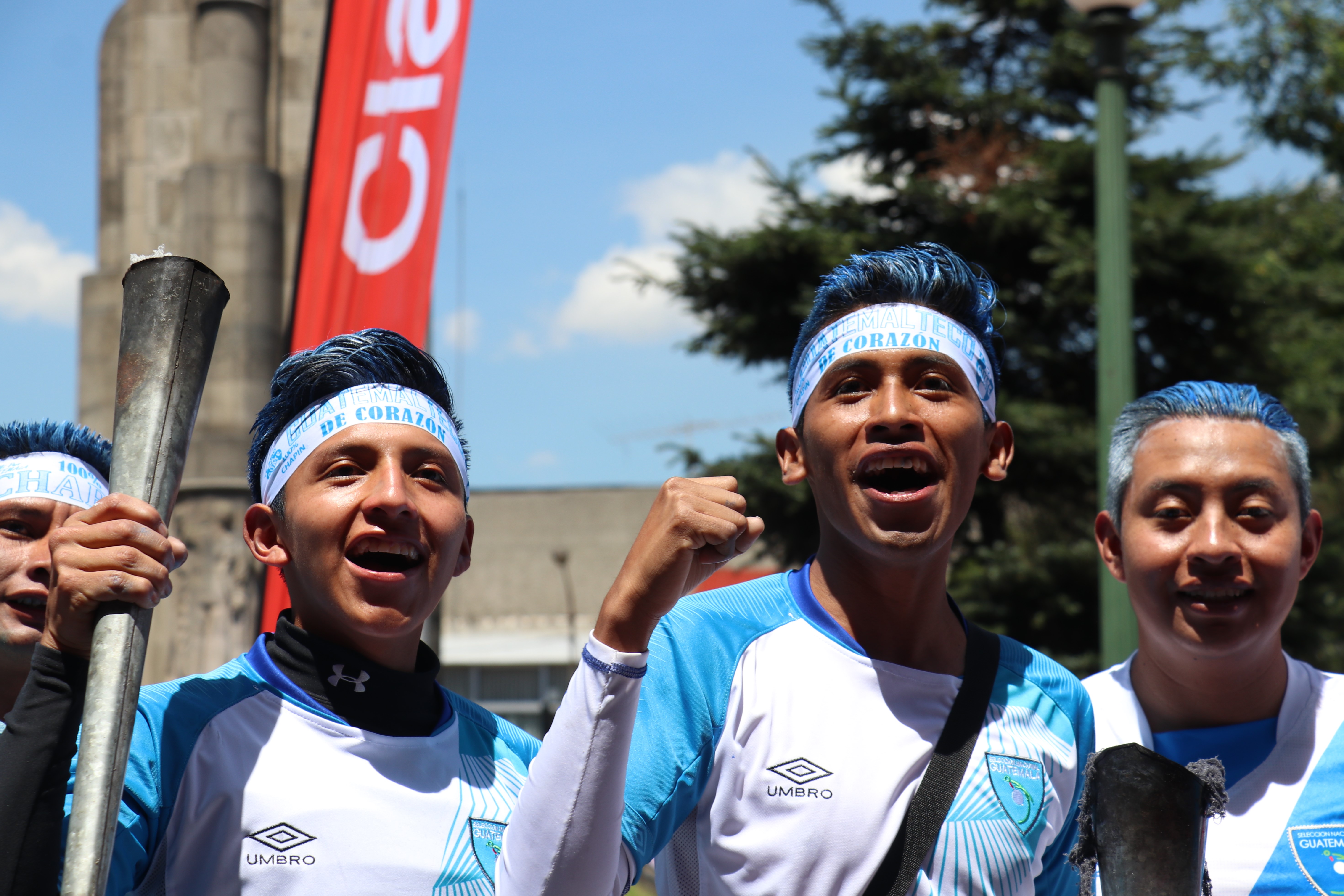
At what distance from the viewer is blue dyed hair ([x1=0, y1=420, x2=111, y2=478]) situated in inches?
140

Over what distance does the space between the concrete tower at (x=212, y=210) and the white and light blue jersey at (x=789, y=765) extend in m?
10.2

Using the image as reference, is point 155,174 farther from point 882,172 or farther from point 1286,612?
point 1286,612

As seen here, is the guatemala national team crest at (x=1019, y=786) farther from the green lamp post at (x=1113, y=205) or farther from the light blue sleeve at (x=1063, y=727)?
the green lamp post at (x=1113, y=205)

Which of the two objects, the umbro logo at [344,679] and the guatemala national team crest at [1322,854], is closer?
the umbro logo at [344,679]

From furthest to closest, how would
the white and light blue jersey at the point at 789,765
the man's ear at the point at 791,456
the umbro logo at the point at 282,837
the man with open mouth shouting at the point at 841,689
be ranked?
the man's ear at the point at 791,456 < the umbro logo at the point at 282,837 < the white and light blue jersey at the point at 789,765 < the man with open mouth shouting at the point at 841,689

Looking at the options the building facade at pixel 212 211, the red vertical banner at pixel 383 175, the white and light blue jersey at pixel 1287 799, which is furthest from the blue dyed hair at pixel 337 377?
the building facade at pixel 212 211

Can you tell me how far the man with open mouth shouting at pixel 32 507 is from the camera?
10.5 ft

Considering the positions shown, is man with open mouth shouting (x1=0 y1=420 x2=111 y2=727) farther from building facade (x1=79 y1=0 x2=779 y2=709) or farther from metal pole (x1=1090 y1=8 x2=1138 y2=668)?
building facade (x1=79 y1=0 x2=779 y2=709)

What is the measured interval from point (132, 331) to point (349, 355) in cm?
59

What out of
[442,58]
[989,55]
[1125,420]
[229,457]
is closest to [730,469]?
[229,457]

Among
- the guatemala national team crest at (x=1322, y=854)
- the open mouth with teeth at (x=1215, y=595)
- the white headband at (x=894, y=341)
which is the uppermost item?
the white headband at (x=894, y=341)

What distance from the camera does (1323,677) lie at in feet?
12.2

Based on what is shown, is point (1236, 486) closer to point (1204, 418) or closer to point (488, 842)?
point (1204, 418)

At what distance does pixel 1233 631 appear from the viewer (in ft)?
11.1
